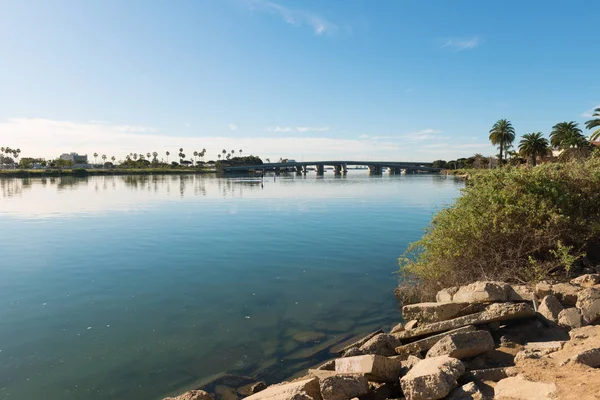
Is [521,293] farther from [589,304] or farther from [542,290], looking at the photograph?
[589,304]

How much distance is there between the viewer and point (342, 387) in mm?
7055

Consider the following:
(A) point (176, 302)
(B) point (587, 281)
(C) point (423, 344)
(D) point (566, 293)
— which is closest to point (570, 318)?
(D) point (566, 293)

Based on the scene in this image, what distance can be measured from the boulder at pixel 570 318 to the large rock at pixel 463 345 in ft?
7.23

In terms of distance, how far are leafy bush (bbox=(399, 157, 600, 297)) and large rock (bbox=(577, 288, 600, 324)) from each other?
2536mm

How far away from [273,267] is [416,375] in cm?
1388

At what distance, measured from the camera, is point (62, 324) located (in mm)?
13258

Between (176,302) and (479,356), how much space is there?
1076 centimetres

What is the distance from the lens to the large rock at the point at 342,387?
7.00m

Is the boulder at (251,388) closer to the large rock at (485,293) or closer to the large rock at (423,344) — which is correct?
the large rock at (423,344)

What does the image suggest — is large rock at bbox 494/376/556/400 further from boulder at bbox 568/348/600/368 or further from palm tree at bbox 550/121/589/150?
palm tree at bbox 550/121/589/150

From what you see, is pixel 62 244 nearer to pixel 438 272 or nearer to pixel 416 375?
pixel 438 272

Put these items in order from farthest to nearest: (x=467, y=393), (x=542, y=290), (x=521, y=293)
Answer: (x=521, y=293), (x=542, y=290), (x=467, y=393)

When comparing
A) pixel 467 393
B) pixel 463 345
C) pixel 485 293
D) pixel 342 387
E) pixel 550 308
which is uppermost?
pixel 485 293

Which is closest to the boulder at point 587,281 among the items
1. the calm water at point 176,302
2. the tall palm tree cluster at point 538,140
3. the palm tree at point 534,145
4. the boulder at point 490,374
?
the boulder at point 490,374
